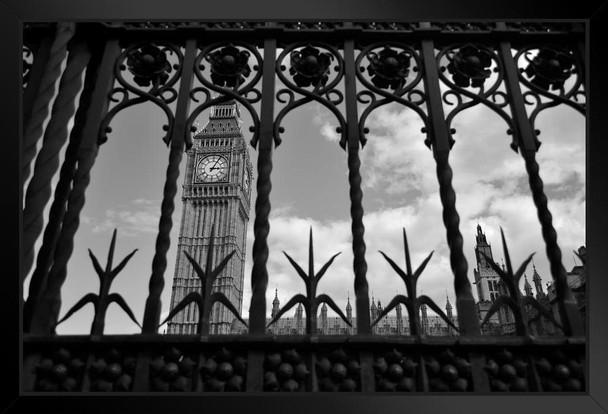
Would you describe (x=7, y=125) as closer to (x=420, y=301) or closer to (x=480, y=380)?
(x=420, y=301)

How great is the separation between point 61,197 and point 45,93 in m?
0.58

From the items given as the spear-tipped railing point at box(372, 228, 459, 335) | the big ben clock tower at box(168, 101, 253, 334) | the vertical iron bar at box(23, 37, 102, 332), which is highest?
the big ben clock tower at box(168, 101, 253, 334)

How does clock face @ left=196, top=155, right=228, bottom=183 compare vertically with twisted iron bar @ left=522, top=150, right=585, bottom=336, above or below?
above

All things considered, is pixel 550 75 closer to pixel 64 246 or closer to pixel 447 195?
pixel 447 195

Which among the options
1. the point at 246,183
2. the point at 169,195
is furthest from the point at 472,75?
the point at 246,183

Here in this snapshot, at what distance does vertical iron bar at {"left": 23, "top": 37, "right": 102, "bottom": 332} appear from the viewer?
210 centimetres

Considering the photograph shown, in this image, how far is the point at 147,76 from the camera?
9.04 feet

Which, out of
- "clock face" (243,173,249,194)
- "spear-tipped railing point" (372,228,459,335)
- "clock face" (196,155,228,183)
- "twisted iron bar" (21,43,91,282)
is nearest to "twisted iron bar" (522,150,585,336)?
"spear-tipped railing point" (372,228,459,335)

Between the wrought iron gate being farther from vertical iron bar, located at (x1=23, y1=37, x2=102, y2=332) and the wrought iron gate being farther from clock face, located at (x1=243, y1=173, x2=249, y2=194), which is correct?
clock face, located at (x1=243, y1=173, x2=249, y2=194)

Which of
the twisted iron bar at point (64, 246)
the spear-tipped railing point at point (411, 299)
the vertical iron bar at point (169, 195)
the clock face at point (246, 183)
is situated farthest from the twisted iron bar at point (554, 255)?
the clock face at point (246, 183)

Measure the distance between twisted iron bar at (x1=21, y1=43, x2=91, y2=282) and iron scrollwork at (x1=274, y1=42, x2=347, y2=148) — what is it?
3.88 ft

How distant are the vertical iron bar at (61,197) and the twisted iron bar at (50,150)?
8 centimetres

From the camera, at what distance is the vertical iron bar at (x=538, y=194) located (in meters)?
2.10
